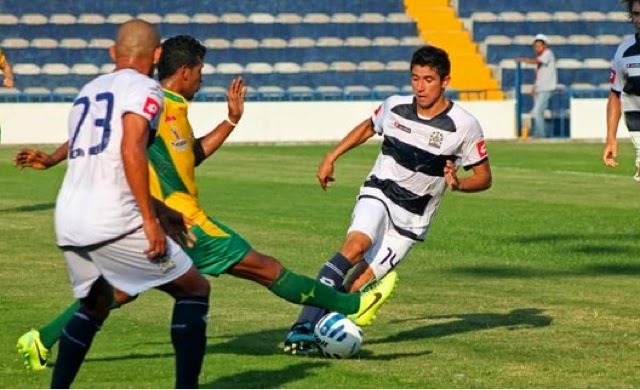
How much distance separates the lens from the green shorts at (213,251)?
28.8 ft

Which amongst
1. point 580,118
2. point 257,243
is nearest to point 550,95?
point 580,118

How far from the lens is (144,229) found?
7320 mm

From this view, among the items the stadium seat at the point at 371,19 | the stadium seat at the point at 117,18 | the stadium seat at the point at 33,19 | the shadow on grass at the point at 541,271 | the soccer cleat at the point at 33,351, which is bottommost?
the stadium seat at the point at 371,19

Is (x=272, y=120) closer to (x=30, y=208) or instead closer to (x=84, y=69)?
(x=84, y=69)

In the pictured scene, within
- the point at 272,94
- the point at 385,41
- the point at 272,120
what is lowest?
the point at 272,120

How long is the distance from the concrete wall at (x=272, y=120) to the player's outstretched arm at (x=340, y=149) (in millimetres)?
22922

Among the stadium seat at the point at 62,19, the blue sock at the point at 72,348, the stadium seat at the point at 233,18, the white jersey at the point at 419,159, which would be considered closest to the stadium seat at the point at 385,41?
the stadium seat at the point at 233,18

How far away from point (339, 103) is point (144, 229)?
91.3 feet

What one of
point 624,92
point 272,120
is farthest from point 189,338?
point 272,120

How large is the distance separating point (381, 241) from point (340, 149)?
59 cm

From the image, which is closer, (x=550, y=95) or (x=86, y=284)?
(x=86, y=284)

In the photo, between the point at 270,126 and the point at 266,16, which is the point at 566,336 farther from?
the point at 266,16

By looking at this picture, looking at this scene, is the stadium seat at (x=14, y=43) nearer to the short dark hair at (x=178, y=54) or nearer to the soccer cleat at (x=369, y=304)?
the short dark hair at (x=178, y=54)

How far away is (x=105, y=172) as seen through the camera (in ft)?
24.2
